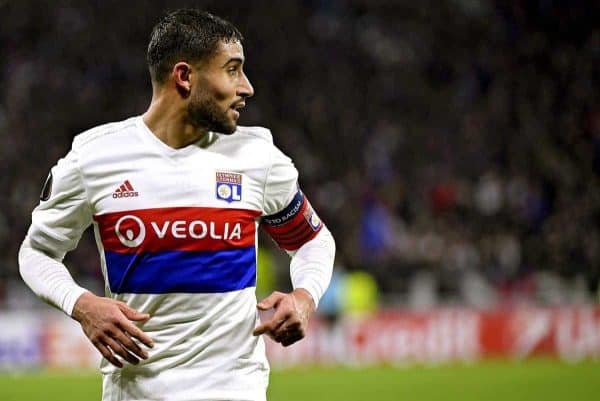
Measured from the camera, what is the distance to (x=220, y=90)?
3.63 meters

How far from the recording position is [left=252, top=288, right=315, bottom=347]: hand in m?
3.38

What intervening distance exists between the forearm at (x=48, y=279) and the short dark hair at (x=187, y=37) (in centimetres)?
70

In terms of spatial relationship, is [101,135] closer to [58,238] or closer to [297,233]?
[58,238]

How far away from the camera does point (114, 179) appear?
11.7ft

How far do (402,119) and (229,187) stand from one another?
597 inches

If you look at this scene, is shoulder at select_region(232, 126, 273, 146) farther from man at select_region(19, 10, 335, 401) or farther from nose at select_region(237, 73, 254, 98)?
nose at select_region(237, 73, 254, 98)

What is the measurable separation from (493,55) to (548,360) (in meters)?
6.49

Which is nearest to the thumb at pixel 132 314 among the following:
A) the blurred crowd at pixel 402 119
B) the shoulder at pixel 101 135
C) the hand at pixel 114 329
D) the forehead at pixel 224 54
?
the hand at pixel 114 329

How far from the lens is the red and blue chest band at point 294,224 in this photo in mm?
3818

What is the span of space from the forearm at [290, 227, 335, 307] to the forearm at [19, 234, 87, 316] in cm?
70

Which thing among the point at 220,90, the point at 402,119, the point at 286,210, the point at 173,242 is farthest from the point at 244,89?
the point at 402,119

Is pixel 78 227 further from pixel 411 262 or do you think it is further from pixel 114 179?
pixel 411 262

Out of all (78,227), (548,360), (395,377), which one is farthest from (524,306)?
(78,227)

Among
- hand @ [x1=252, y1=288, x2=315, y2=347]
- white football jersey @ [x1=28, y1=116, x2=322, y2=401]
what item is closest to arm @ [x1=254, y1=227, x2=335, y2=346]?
hand @ [x1=252, y1=288, x2=315, y2=347]
